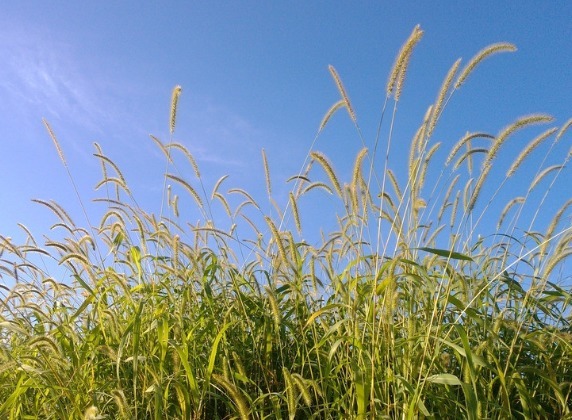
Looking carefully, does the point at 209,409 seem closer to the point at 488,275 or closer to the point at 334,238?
the point at 334,238

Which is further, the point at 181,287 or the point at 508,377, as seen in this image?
the point at 181,287

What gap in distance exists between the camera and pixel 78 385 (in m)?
2.88

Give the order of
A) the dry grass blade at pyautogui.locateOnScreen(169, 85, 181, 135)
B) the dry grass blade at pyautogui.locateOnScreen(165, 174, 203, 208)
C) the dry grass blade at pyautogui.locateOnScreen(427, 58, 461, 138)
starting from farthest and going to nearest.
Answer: the dry grass blade at pyautogui.locateOnScreen(169, 85, 181, 135) < the dry grass blade at pyautogui.locateOnScreen(165, 174, 203, 208) < the dry grass blade at pyautogui.locateOnScreen(427, 58, 461, 138)

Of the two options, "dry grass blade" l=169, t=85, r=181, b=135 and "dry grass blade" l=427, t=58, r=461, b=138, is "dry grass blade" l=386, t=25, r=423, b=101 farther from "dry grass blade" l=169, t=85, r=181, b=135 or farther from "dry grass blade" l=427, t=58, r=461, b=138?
"dry grass blade" l=169, t=85, r=181, b=135

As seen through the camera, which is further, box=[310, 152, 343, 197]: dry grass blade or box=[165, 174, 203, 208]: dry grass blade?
box=[165, 174, 203, 208]: dry grass blade

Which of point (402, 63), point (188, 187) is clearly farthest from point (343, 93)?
point (188, 187)

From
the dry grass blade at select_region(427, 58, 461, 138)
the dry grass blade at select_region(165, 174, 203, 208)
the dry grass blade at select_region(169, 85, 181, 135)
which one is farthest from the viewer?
the dry grass blade at select_region(169, 85, 181, 135)

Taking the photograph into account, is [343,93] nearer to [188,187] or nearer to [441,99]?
[441,99]

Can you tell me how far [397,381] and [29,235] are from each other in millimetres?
3289

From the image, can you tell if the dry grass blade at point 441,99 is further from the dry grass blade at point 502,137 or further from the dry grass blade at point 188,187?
the dry grass blade at point 188,187

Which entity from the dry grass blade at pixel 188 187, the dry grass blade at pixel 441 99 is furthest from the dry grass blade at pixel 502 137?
the dry grass blade at pixel 188 187

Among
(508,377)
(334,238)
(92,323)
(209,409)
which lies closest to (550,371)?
(508,377)

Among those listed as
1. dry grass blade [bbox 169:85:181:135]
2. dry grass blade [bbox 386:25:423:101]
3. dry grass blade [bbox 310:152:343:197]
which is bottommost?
dry grass blade [bbox 310:152:343:197]

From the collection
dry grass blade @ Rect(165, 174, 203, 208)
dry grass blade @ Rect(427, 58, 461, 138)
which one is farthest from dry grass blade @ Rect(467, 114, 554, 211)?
dry grass blade @ Rect(165, 174, 203, 208)
